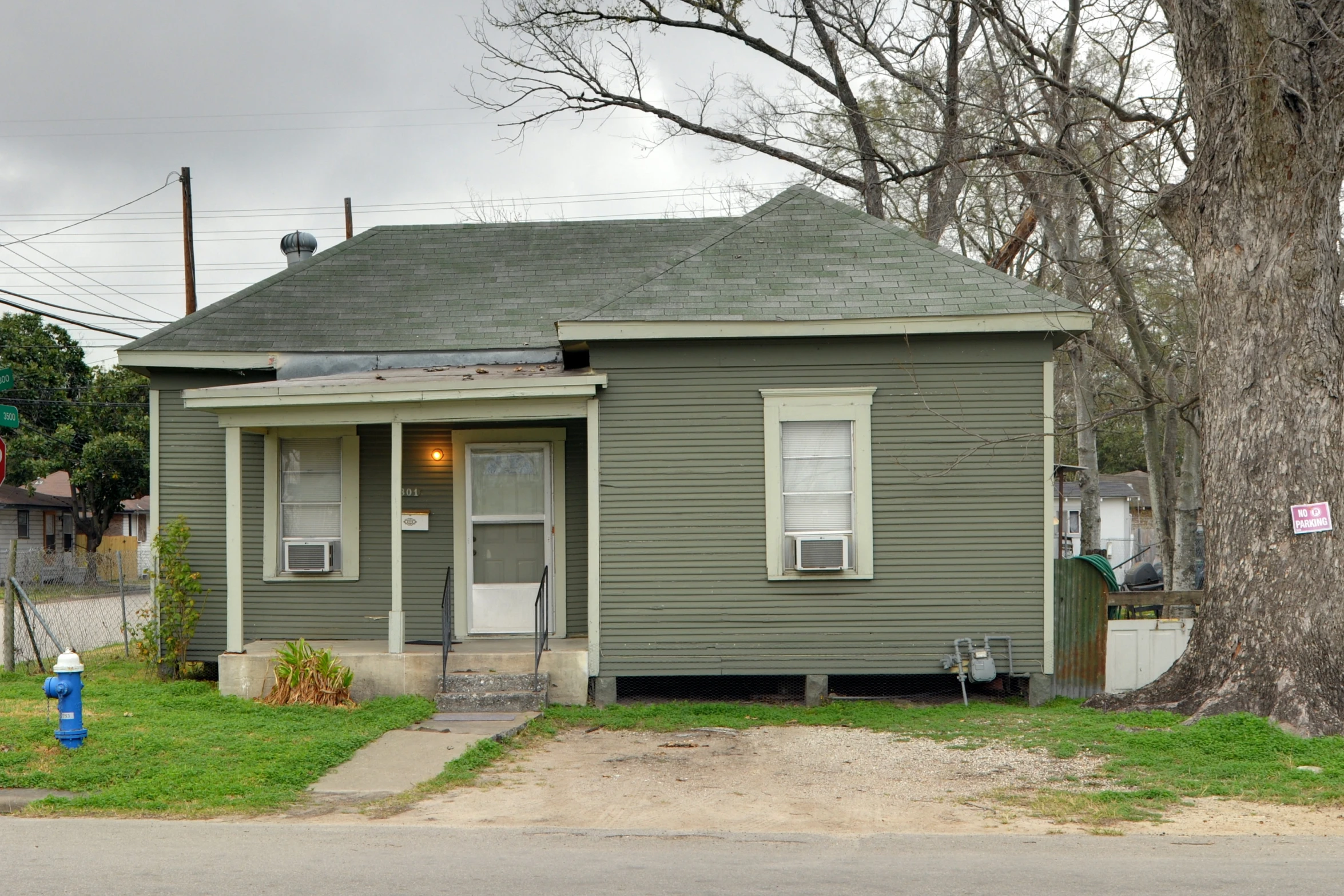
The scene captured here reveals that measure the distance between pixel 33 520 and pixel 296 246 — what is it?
3290 cm

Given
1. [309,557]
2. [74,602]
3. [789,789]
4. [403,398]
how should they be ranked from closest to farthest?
1. [789,789]
2. [403,398]
3. [309,557]
4. [74,602]

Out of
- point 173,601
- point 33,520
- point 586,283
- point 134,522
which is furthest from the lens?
point 134,522

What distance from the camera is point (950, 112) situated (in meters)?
17.7

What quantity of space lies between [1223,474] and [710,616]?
15.7ft

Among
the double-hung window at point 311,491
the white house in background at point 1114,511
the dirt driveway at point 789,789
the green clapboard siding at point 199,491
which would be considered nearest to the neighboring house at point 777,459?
the green clapboard siding at point 199,491

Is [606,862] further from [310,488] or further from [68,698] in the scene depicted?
[310,488]

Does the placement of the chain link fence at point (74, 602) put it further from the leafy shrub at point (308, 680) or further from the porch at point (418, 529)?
the leafy shrub at point (308, 680)

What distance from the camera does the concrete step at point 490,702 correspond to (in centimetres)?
1078

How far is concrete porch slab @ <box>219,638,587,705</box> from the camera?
36.9 ft

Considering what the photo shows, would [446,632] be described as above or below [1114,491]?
below

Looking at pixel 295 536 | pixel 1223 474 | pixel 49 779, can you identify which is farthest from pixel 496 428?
pixel 1223 474

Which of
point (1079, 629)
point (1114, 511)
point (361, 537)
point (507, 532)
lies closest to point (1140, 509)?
point (1114, 511)

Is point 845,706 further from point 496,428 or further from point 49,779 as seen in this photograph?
point 49,779

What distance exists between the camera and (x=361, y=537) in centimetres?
1268
